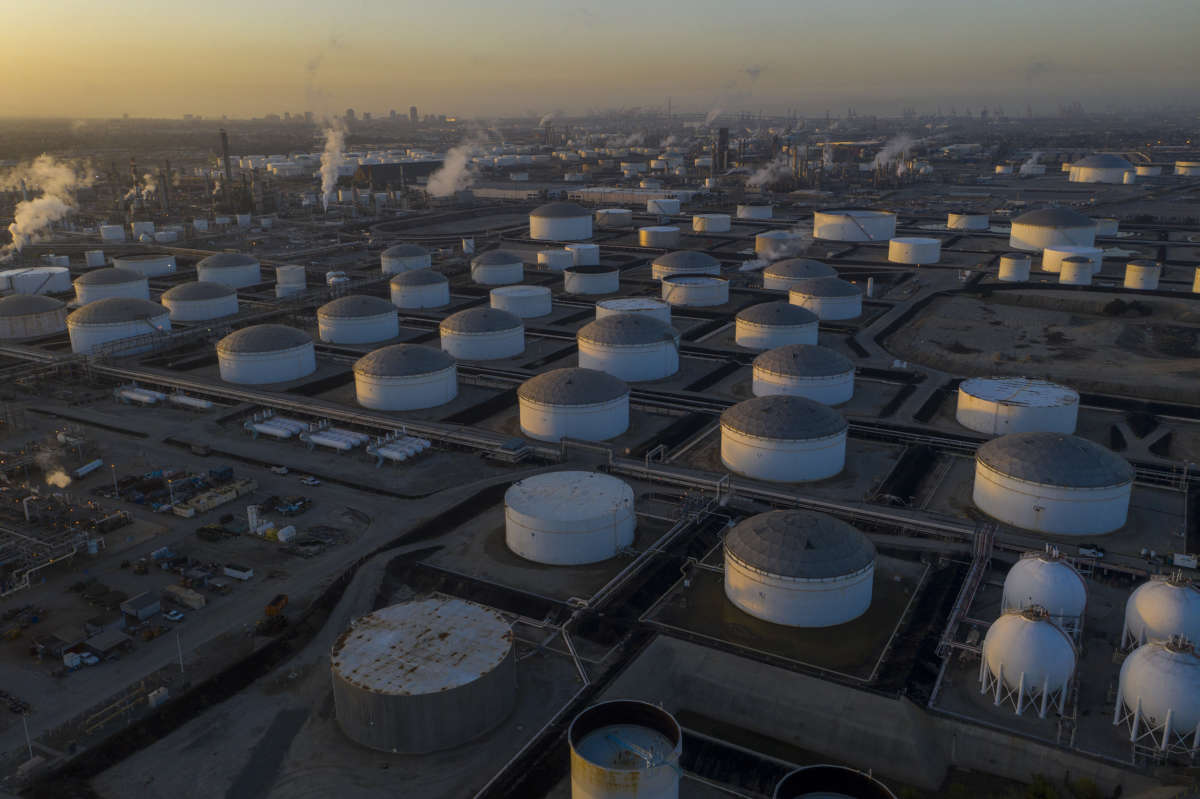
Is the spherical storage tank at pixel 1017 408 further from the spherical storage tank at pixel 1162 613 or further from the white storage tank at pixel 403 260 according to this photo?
the white storage tank at pixel 403 260

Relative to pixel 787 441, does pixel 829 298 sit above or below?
above

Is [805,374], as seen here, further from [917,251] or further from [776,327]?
[917,251]

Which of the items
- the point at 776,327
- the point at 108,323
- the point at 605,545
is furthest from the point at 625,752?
the point at 108,323

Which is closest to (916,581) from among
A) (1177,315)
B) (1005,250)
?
(1177,315)

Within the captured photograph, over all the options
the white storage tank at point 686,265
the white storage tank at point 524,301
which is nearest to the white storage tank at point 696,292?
the white storage tank at point 686,265

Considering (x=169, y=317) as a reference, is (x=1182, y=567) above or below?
below

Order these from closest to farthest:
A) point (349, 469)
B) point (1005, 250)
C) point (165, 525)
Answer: point (165, 525)
point (349, 469)
point (1005, 250)

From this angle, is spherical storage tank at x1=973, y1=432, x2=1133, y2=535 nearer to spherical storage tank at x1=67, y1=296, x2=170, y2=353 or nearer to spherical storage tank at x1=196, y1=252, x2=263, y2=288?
spherical storage tank at x1=67, y1=296, x2=170, y2=353

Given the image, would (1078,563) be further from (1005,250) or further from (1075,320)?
(1005,250)
